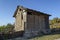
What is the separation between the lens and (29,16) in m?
24.1

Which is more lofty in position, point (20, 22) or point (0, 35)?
point (20, 22)

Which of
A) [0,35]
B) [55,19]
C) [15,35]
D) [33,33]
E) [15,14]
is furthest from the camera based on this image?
[55,19]

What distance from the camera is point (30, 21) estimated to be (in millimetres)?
24141

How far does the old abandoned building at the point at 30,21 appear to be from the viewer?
23.5 meters

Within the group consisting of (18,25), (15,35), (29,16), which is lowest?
(15,35)

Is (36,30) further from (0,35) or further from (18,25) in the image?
(0,35)

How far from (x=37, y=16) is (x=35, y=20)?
A: 3.52ft

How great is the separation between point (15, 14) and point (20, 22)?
379cm

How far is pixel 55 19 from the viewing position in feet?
141

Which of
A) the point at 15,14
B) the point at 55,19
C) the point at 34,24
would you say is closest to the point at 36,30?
the point at 34,24

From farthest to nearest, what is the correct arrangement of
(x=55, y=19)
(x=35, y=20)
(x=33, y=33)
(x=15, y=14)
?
(x=55, y=19) < (x=15, y=14) < (x=35, y=20) < (x=33, y=33)

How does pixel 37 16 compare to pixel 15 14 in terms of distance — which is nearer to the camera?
pixel 37 16

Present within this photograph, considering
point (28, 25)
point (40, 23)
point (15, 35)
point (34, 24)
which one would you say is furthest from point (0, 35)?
point (40, 23)

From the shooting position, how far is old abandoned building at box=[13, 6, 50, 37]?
23.5m
